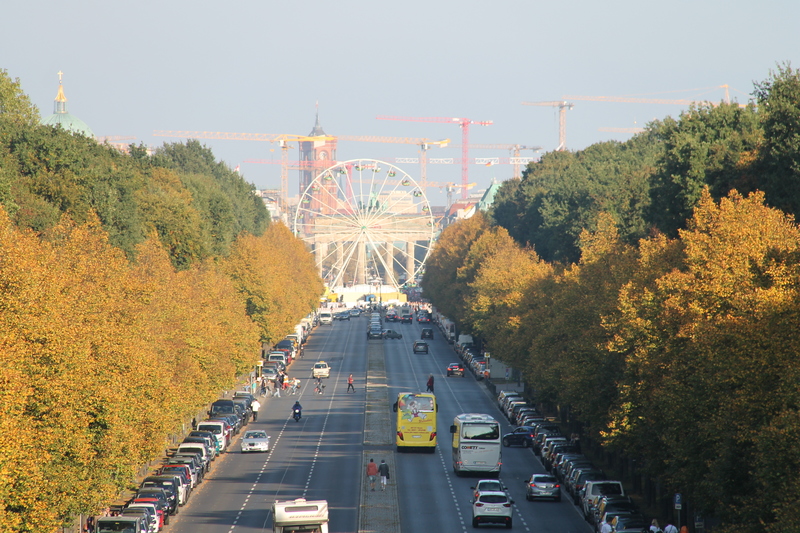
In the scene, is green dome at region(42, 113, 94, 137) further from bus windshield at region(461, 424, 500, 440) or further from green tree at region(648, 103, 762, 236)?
bus windshield at region(461, 424, 500, 440)

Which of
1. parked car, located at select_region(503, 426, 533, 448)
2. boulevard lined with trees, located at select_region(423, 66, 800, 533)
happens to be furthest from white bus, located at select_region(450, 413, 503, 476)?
parked car, located at select_region(503, 426, 533, 448)

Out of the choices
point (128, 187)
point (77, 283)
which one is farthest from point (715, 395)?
point (128, 187)

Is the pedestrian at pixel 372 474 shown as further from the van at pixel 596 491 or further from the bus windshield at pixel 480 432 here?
the van at pixel 596 491

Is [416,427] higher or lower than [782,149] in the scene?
lower

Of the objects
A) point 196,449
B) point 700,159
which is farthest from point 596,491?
point 700,159

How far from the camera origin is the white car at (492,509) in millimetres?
48938

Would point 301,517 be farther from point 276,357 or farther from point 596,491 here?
point 276,357

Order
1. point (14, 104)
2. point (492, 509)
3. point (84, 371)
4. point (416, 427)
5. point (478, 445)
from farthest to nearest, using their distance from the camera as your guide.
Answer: point (14, 104), point (416, 427), point (478, 445), point (492, 509), point (84, 371)

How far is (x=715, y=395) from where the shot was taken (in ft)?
125

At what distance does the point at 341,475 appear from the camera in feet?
209

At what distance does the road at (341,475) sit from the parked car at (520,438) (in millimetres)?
781

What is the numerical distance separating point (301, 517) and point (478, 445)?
21.8m

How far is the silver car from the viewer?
5725 cm

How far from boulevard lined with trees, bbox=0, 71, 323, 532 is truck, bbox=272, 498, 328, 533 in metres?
6.70
